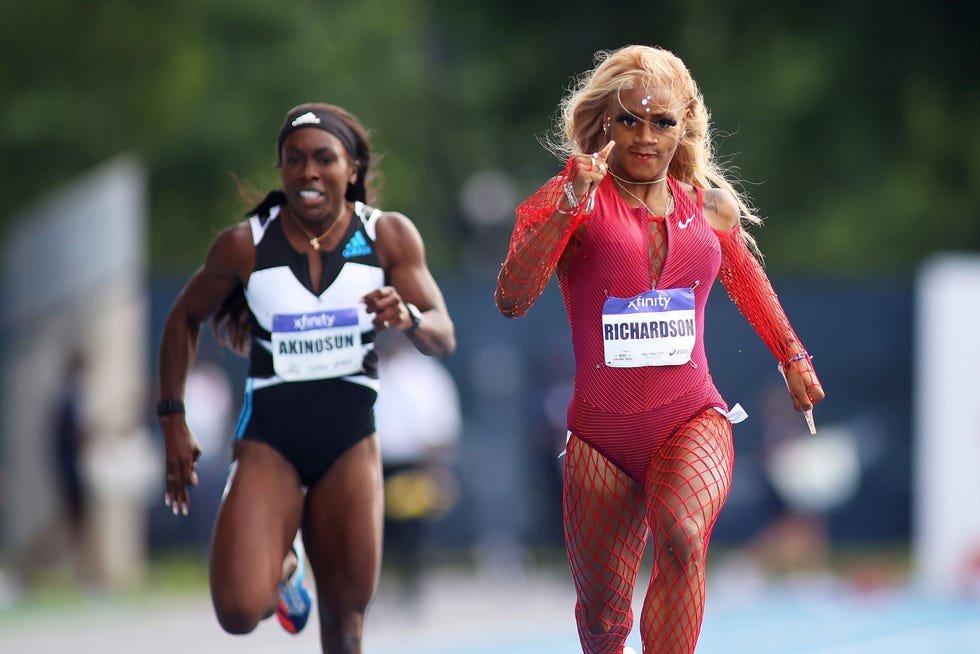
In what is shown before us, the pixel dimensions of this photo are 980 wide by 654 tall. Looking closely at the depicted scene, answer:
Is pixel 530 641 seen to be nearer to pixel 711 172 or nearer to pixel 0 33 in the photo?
pixel 711 172

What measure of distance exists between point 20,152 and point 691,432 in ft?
89.6

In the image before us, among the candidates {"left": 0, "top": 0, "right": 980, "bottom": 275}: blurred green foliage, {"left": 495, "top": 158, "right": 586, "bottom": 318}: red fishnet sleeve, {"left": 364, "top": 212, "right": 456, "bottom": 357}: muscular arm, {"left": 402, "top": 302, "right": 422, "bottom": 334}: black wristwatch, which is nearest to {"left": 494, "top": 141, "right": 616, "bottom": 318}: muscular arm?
{"left": 495, "top": 158, "right": 586, "bottom": 318}: red fishnet sleeve

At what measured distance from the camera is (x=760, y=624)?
14242 mm

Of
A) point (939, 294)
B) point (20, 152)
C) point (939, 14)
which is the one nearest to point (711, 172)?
point (939, 294)

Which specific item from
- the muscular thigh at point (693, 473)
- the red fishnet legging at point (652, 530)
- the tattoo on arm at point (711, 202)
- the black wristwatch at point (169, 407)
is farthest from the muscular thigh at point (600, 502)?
the black wristwatch at point (169, 407)

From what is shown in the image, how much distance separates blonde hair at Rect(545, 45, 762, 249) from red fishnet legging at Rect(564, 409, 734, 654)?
92 centimetres

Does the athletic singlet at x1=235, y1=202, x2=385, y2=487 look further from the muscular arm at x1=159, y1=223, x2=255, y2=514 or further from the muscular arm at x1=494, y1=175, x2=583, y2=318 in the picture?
the muscular arm at x1=494, y1=175, x2=583, y2=318

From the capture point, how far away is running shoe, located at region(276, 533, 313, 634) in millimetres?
7562

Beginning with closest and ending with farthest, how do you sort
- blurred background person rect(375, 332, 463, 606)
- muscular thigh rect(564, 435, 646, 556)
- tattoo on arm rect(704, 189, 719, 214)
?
muscular thigh rect(564, 435, 646, 556)
tattoo on arm rect(704, 189, 719, 214)
blurred background person rect(375, 332, 463, 606)

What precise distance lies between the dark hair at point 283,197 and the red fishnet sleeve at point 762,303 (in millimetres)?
1559

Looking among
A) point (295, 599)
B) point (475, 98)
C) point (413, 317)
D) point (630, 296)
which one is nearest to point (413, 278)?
point (413, 317)

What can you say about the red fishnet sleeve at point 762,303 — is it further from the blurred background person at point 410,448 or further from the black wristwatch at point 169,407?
the blurred background person at point 410,448

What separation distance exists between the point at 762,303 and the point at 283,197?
6.55ft

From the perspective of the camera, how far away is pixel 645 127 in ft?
20.6
